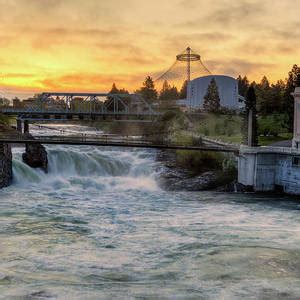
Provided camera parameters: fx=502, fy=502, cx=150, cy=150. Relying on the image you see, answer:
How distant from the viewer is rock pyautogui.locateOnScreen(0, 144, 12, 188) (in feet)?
135

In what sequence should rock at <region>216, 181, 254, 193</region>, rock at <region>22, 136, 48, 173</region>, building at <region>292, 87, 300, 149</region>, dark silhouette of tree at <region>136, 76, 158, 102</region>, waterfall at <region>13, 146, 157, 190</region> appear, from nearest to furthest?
rock at <region>216, 181, 254, 193</region>
building at <region>292, 87, 300, 149</region>
waterfall at <region>13, 146, 157, 190</region>
rock at <region>22, 136, 48, 173</region>
dark silhouette of tree at <region>136, 76, 158, 102</region>

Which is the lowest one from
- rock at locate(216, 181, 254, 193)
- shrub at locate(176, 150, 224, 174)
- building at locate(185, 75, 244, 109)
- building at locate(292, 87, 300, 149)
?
rock at locate(216, 181, 254, 193)

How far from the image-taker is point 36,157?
1884 inches

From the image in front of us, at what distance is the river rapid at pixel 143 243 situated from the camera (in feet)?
60.5

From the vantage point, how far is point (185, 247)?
24031 millimetres

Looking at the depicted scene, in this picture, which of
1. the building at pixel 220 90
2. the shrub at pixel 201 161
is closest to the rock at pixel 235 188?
the shrub at pixel 201 161

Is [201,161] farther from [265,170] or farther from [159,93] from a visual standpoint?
[159,93]

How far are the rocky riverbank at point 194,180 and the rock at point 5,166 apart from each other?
1328 cm

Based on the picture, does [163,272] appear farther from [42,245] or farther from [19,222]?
[19,222]

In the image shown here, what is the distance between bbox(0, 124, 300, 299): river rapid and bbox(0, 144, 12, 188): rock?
0.91m

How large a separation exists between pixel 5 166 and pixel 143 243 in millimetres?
21492

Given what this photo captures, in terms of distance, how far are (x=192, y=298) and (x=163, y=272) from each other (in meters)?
3.08


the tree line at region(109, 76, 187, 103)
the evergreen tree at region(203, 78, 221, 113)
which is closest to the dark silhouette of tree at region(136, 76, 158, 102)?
the tree line at region(109, 76, 187, 103)

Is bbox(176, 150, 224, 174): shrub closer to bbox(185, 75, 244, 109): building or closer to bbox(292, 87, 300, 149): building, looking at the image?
bbox(292, 87, 300, 149): building
